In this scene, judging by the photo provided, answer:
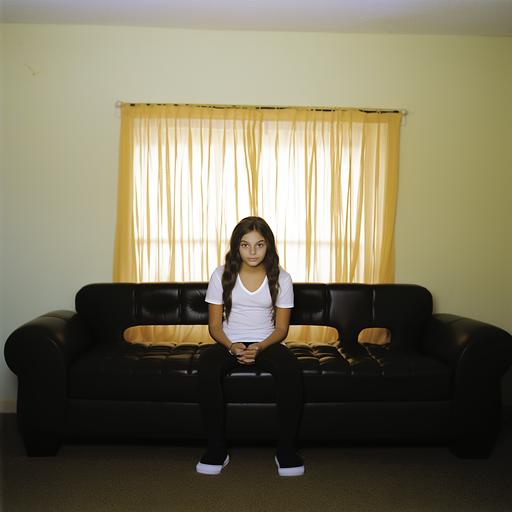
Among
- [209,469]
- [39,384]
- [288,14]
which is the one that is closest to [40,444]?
[39,384]

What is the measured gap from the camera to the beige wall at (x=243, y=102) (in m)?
3.34

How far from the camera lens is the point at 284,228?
3.37 metres

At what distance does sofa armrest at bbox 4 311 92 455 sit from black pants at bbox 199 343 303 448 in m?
0.71

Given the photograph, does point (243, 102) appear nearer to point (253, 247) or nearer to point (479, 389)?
point (253, 247)

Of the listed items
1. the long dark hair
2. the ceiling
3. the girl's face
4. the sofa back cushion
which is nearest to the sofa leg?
the sofa back cushion

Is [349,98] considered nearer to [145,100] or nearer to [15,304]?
[145,100]

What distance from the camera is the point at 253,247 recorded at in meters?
2.63

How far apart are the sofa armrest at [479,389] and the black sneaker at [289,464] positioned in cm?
80

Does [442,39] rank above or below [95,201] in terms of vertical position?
above

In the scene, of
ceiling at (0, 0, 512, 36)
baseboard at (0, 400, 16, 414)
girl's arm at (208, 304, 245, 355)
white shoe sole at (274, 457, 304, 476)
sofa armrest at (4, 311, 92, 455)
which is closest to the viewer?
white shoe sole at (274, 457, 304, 476)

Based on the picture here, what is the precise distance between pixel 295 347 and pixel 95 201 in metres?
1.66

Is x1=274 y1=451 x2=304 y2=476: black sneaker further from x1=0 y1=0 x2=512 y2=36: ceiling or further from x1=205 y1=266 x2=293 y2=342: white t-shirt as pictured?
x1=0 y1=0 x2=512 y2=36: ceiling

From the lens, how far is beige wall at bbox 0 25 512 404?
3.34 metres

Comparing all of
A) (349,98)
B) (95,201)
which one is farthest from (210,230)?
(349,98)
